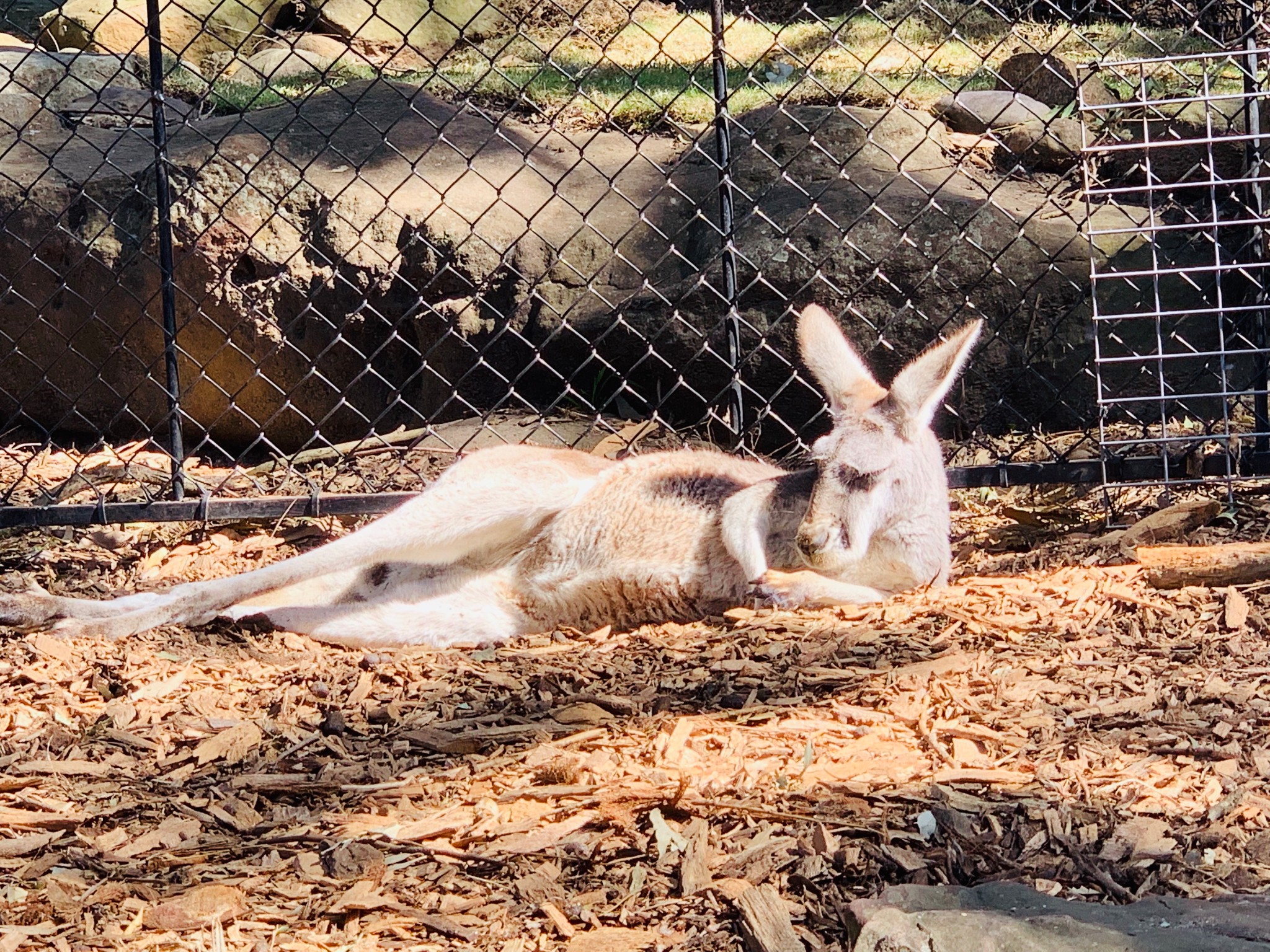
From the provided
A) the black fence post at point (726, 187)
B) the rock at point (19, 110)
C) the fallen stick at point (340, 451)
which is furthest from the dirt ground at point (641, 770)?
the rock at point (19, 110)

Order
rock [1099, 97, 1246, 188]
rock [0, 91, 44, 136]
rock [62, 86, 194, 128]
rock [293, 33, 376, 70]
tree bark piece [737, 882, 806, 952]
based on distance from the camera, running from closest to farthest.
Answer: tree bark piece [737, 882, 806, 952]
rock [1099, 97, 1246, 188]
rock [62, 86, 194, 128]
rock [0, 91, 44, 136]
rock [293, 33, 376, 70]

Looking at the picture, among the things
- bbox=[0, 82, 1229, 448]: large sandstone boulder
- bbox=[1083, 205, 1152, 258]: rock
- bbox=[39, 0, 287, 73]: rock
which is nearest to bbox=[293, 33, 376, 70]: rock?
bbox=[39, 0, 287, 73]: rock

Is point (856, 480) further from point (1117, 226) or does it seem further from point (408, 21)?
point (408, 21)

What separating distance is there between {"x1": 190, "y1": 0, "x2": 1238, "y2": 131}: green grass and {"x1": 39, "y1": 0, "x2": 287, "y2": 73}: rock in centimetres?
240

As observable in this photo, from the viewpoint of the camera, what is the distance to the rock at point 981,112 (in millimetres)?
6898

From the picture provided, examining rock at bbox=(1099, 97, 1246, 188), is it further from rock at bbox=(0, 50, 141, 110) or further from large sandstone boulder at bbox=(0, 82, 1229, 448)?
rock at bbox=(0, 50, 141, 110)

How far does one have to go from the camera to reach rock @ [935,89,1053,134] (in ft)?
22.6

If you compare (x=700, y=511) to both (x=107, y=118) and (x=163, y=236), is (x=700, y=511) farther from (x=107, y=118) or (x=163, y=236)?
(x=107, y=118)

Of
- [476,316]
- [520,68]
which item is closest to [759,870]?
[476,316]

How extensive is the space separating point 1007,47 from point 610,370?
5.88 metres

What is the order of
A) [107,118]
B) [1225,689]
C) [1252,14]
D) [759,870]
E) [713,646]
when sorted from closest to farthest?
[759,870], [1225,689], [713,646], [1252,14], [107,118]

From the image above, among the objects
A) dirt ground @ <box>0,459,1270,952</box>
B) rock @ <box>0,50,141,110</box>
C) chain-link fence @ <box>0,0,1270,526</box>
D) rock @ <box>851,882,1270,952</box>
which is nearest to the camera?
rock @ <box>851,882,1270,952</box>

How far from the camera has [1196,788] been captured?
2.60 metres

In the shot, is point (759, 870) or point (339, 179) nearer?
point (759, 870)
